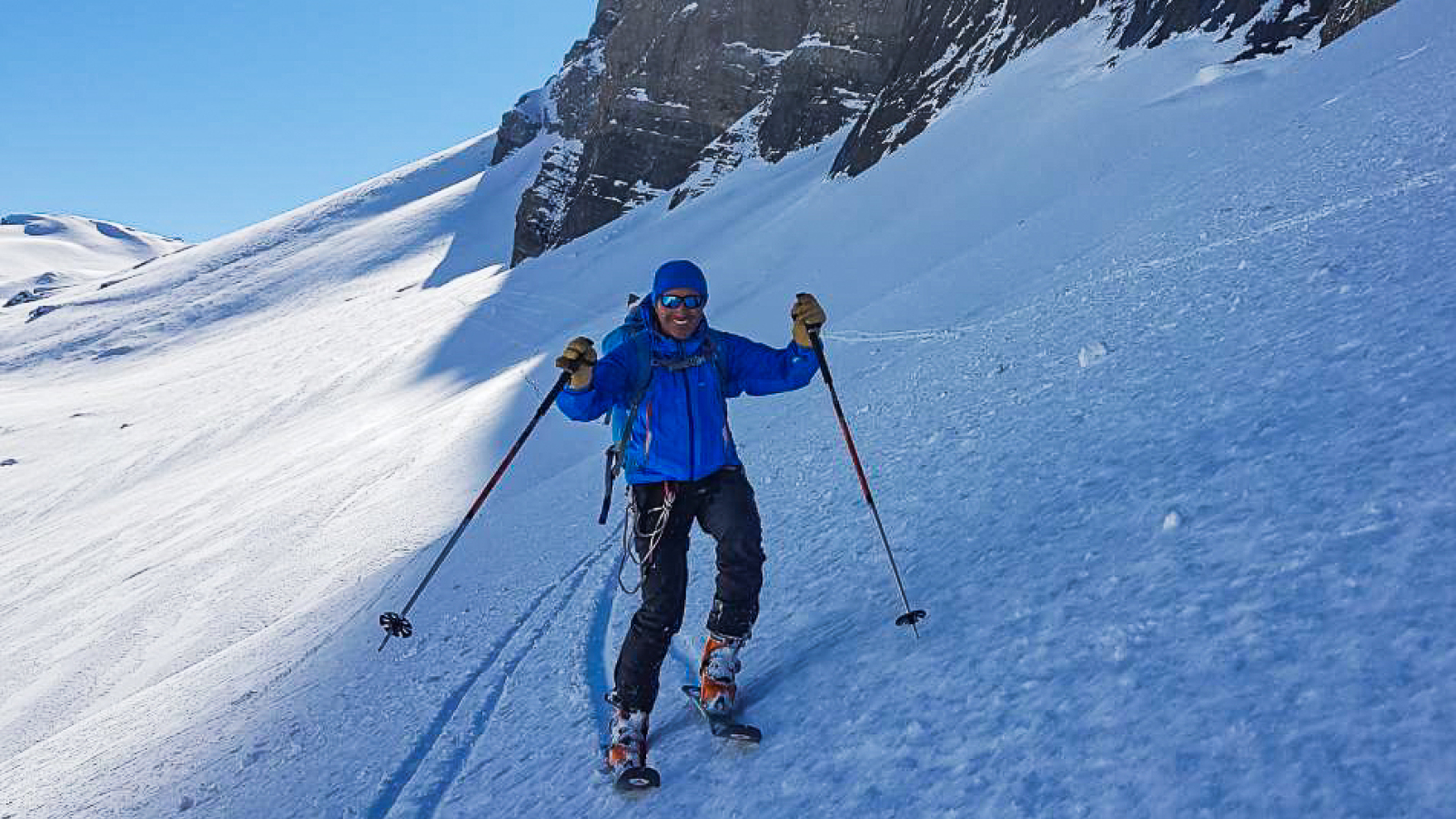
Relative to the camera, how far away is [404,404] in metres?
30.2

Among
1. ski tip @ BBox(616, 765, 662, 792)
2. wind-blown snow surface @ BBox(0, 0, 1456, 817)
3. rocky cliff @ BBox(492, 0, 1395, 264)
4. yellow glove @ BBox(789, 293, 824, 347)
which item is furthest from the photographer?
rocky cliff @ BBox(492, 0, 1395, 264)

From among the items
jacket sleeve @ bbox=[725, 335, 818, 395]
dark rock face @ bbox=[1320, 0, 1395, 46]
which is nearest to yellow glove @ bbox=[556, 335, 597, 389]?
jacket sleeve @ bbox=[725, 335, 818, 395]

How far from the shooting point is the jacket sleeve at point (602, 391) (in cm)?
358

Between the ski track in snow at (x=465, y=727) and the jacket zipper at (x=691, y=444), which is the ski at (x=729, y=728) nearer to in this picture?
the jacket zipper at (x=691, y=444)

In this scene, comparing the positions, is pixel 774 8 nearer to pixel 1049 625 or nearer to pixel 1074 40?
pixel 1074 40

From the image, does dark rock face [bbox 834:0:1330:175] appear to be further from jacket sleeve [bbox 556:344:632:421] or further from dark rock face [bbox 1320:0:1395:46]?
jacket sleeve [bbox 556:344:632:421]

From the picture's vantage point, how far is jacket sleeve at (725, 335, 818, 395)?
3.93m

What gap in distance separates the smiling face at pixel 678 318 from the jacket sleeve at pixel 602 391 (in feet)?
0.61

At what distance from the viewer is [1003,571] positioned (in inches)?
143

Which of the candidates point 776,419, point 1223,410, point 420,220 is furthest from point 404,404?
point 420,220

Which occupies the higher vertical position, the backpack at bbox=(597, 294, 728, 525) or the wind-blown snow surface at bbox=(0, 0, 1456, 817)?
the backpack at bbox=(597, 294, 728, 525)

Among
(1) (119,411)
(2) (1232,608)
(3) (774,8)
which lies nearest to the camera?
(2) (1232,608)

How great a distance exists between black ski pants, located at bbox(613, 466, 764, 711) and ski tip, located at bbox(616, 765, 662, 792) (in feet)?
0.91

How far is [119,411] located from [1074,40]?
4934 cm
